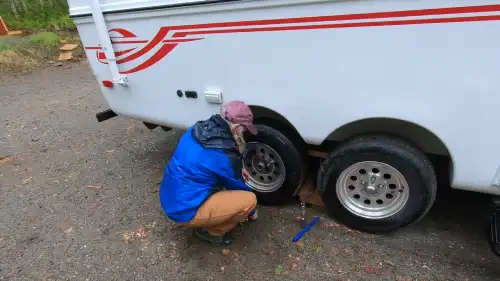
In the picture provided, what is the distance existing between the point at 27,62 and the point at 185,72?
27.6 ft

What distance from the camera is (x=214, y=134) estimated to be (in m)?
2.51

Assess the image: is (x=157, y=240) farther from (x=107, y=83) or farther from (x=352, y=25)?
(x=352, y=25)

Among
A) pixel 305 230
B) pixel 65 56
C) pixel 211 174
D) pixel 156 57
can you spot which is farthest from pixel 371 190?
pixel 65 56

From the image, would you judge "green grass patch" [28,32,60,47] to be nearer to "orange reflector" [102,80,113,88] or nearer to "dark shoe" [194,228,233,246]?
"orange reflector" [102,80,113,88]

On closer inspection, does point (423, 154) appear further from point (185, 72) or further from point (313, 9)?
point (185, 72)

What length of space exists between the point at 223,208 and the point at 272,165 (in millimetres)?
699

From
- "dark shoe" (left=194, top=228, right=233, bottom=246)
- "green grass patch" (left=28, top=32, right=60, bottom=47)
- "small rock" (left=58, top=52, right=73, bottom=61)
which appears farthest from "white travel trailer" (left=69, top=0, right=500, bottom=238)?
"green grass patch" (left=28, top=32, right=60, bottom=47)

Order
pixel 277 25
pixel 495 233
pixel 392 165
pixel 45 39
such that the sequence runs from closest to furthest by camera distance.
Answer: pixel 495 233 < pixel 277 25 < pixel 392 165 < pixel 45 39

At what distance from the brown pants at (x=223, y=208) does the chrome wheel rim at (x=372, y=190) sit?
2.48 feet

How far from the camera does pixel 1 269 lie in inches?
114

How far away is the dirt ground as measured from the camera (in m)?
2.62

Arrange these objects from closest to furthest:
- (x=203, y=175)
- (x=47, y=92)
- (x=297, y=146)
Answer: (x=203, y=175) → (x=297, y=146) → (x=47, y=92)

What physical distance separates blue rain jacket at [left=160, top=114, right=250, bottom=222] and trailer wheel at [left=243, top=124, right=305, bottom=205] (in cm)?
43

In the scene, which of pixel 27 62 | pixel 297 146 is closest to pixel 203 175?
pixel 297 146
